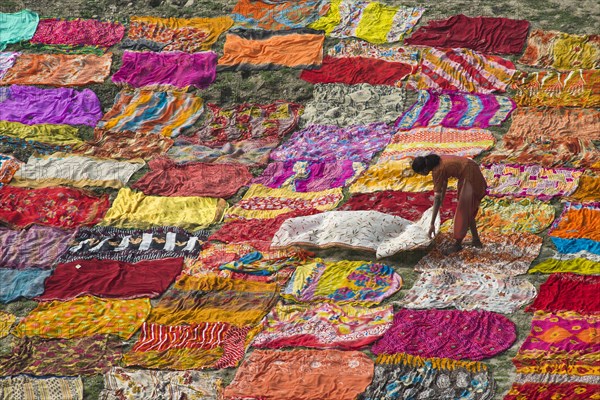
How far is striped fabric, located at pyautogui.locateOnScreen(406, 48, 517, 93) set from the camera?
548 inches

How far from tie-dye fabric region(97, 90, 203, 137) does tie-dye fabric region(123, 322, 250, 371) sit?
4102 millimetres

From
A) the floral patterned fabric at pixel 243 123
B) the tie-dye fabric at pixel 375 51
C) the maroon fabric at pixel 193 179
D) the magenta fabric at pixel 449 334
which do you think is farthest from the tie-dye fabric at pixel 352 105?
the magenta fabric at pixel 449 334

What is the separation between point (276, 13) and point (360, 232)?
572cm

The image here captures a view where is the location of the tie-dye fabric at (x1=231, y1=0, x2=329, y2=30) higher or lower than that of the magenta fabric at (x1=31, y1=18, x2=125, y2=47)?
higher

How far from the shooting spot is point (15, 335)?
10.3 m

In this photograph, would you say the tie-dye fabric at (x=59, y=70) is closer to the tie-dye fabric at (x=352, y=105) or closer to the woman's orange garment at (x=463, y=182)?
the tie-dye fabric at (x=352, y=105)

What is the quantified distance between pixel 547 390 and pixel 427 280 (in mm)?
1869

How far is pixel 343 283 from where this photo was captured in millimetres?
10445

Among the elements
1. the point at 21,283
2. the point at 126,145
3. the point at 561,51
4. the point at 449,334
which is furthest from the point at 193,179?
the point at 561,51

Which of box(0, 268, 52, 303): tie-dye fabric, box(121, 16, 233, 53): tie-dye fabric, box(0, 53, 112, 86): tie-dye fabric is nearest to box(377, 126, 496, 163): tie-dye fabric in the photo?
box(121, 16, 233, 53): tie-dye fabric

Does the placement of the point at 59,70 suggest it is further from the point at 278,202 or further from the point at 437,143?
the point at 437,143

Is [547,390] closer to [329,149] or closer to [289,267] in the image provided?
[289,267]

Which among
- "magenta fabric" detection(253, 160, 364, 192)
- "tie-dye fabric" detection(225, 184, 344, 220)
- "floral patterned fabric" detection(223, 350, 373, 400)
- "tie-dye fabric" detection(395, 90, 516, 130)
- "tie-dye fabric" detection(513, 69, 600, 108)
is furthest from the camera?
"tie-dye fabric" detection(513, 69, 600, 108)

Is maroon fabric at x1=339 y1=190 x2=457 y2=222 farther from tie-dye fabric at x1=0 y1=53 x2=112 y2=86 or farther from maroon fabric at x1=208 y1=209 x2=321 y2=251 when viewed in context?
tie-dye fabric at x1=0 y1=53 x2=112 y2=86
